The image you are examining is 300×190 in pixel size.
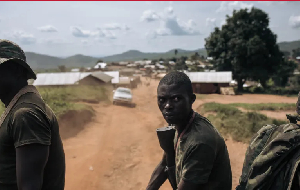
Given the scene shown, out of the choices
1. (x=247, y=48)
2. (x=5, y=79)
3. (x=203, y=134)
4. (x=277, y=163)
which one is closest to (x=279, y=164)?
(x=277, y=163)

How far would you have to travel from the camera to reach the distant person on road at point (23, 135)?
1.67 meters

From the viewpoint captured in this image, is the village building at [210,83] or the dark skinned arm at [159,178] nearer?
the dark skinned arm at [159,178]

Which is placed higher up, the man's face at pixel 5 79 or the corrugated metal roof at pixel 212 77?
the man's face at pixel 5 79

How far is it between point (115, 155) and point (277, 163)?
22.3ft

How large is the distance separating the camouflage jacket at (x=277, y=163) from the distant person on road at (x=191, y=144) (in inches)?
7.6

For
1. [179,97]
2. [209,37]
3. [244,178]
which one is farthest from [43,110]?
[209,37]

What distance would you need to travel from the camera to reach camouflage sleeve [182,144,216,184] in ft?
5.67

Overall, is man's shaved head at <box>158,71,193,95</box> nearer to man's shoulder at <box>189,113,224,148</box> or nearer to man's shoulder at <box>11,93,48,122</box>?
man's shoulder at <box>189,113,224,148</box>

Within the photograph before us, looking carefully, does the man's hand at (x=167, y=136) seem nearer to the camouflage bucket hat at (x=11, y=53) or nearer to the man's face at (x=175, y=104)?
the man's face at (x=175, y=104)

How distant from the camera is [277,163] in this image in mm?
1863

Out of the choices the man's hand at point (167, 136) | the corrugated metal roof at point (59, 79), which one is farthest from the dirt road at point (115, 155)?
the corrugated metal roof at point (59, 79)

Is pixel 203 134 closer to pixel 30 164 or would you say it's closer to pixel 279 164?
pixel 279 164

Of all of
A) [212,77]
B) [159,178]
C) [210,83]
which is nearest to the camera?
[159,178]

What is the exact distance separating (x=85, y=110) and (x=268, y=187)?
38.2ft
